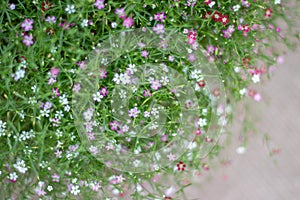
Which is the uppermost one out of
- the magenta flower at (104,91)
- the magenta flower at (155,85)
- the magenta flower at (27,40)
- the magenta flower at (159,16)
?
the magenta flower at (159,16)

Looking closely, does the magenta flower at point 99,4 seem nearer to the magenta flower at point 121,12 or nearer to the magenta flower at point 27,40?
the magenta flower at point 121,12

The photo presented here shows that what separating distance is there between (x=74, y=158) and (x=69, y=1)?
0.42 m

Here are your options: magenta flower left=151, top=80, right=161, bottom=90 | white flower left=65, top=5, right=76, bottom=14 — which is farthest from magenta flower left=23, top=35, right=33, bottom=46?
magenta flower left=151, top=80, right=161, bottom=90

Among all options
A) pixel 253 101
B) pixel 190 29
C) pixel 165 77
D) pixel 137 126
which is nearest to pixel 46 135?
pixel 137 126

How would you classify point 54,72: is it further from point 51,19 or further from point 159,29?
point 159,29

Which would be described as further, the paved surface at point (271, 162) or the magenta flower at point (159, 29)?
the paved surface at point (271, 162)

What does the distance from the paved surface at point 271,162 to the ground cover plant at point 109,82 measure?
390mm

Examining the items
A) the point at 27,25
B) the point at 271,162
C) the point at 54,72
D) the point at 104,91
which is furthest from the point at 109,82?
the point at 271,162

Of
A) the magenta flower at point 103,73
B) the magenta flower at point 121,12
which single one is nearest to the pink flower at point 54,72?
the magenta flower at point 103,73

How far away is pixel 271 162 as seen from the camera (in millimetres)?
1530

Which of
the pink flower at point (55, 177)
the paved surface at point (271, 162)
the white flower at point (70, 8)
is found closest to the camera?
the white flower at point (70, 8)

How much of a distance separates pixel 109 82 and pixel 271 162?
0.81m

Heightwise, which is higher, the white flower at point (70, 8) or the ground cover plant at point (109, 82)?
the white flower at point (70, 8)

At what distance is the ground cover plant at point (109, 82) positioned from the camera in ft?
3.27
